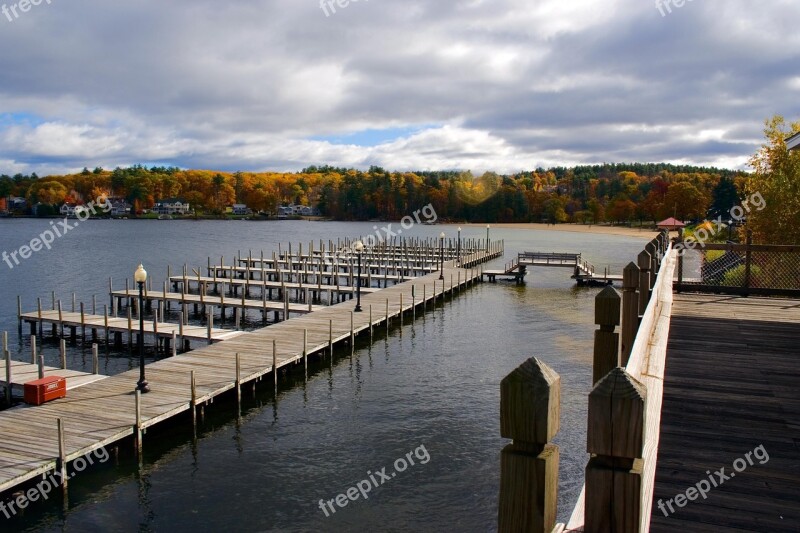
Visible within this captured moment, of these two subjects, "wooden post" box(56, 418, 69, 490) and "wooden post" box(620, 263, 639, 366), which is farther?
"wooden post" box(56, 418, 69, 490)

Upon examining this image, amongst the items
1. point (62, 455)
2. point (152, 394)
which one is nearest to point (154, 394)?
point (152, 394)

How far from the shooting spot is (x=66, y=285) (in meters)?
53.3

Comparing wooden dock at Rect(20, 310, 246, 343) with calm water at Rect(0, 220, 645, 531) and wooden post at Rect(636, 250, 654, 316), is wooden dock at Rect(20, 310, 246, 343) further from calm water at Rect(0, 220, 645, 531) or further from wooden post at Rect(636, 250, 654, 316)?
wooden post at Rect(636, 250, 654, 316)

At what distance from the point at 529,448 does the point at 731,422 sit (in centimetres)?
442

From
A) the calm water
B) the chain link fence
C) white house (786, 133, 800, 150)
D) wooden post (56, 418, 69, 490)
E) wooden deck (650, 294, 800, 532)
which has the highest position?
white house (786, 133, 800, 150)

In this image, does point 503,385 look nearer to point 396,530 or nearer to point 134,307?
point 396,530

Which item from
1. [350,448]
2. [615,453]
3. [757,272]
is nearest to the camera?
[615,453]

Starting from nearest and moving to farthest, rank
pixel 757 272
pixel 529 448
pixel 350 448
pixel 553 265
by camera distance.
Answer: pixel 529 448 → pixel 350 448 → pixel 757 272 → pixel 553 265

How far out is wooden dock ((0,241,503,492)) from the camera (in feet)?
49.0

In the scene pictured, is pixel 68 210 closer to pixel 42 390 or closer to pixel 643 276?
pixel 42 390

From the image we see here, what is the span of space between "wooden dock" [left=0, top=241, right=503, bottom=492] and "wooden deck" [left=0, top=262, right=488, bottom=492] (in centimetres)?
2

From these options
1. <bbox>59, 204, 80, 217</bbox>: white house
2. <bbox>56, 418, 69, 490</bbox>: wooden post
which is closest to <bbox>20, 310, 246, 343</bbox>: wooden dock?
<bbox>56, 418, 69, 490</bbox>: wooden post

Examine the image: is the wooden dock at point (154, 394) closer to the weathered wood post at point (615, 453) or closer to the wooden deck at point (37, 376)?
the wooden deck at point (37, 376)

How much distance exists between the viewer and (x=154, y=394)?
63.8 feet
